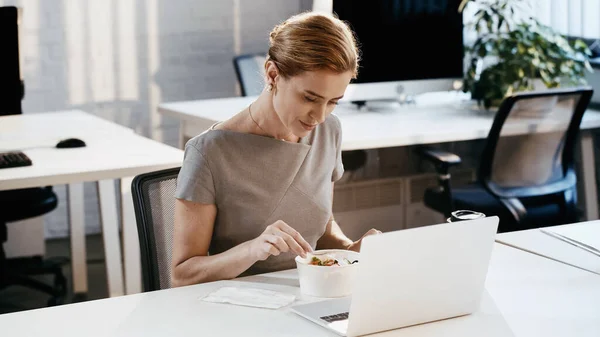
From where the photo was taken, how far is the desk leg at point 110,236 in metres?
3.00

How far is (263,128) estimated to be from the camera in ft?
6.19

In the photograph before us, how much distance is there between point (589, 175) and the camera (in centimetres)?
377

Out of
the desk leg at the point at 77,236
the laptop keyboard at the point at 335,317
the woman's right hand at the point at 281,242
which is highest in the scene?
the woman's right hand at the point at 281,242

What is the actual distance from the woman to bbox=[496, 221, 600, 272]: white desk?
35cm

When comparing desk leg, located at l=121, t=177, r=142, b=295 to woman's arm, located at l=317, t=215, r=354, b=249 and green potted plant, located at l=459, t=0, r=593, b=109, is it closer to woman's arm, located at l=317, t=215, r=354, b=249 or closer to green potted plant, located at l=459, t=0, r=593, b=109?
woman's arm, located at l=317, t=215, r=354, b=249

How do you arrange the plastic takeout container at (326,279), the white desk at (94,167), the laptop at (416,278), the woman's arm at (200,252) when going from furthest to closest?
the white desk at (94,167) → the woman's arm at (200,252) → the plastic takeout container at (326,279) → the laptop at (416,278)

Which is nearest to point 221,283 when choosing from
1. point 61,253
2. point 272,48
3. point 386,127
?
point 272,48

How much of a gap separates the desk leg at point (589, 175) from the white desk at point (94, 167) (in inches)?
69.1

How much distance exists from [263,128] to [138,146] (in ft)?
4.11

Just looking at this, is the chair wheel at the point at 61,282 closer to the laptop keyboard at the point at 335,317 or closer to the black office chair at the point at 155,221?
the black office chair at the point at 155,221

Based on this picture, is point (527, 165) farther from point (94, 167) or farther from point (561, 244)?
point (94, 167)

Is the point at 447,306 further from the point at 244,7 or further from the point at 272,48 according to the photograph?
the point at 244,7

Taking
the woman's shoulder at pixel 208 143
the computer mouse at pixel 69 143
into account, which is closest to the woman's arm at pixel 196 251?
the woman's shoulder at pixel 208 143

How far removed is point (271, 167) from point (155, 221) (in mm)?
258
